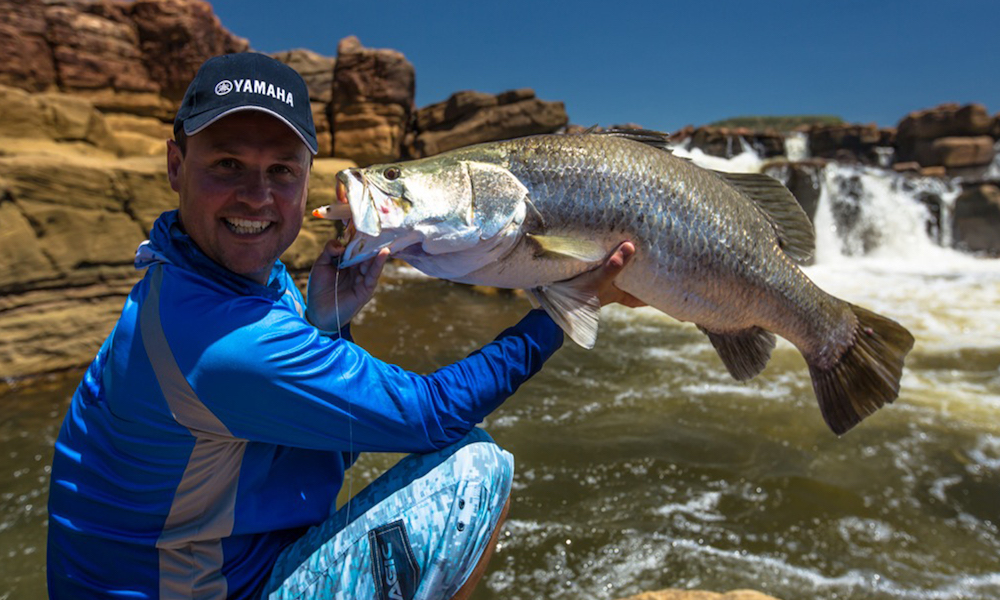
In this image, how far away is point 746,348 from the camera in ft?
7.45

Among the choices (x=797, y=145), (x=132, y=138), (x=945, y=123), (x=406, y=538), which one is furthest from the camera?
(x=797, y=145)

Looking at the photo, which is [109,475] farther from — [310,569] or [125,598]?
[310,569]

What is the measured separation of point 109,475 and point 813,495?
3.57 meters

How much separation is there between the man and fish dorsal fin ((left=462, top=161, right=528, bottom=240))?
32 cm

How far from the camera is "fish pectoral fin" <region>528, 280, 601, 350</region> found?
1864mm

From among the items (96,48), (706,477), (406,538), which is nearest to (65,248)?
(406,538)

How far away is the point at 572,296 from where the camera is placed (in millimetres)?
1938

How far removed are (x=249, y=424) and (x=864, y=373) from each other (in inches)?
82.9

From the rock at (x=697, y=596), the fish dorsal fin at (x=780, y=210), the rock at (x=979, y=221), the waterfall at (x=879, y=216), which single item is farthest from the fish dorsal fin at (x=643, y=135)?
the rock at (x=979, y=221)

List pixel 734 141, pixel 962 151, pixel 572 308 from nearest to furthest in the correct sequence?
pixel 572 308 → pixel 962 151 → pixel 734 141

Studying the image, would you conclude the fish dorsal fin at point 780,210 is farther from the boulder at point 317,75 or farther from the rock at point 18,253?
the boulder at point 317,75

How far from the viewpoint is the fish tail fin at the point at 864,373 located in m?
2.25

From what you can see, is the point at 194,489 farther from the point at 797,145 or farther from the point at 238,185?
the point at 797,145

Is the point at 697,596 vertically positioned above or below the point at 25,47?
below
